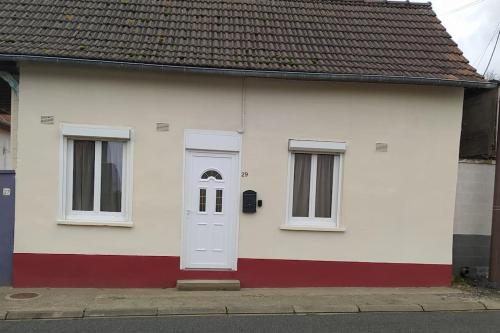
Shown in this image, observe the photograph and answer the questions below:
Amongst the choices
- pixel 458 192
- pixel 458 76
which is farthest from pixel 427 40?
pixel 458 192

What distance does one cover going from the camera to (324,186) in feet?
25.0

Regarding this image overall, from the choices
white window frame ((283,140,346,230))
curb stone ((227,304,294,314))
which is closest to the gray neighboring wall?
white window frame ((283,140,346,230))

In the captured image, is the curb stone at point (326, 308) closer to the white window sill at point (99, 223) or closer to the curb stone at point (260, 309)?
the curb stone at point (260, 309)

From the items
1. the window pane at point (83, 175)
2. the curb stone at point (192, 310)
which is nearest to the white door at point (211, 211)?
the curb stone at point (192, 310)

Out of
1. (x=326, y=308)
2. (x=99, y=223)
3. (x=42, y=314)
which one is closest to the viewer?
(x=42, y=314)

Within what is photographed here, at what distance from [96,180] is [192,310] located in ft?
9.04

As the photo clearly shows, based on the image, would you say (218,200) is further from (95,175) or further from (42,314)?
(42,314)

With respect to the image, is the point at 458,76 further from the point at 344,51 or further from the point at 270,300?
the point at 270,300

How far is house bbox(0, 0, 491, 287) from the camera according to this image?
7027 mm

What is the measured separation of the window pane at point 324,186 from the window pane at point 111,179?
3.38 m

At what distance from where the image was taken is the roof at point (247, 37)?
702 centimetres

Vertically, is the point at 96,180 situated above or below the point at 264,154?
below

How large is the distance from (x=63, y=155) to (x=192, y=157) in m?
2.08

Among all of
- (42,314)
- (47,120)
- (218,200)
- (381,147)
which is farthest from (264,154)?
(42,314)
